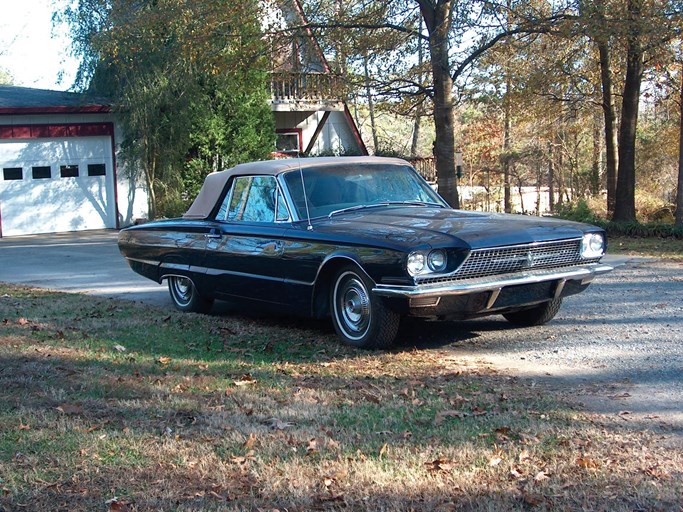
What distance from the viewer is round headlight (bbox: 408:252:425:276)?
640 centimetres

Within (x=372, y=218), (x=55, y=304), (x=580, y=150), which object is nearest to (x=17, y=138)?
(x=55, y=304)

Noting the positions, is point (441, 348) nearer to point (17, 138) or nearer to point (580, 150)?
point (17, 138)

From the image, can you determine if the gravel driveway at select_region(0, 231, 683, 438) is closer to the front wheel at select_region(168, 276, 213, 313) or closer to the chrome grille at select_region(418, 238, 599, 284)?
the front wheel at select_region(168, 276, 213, 313)

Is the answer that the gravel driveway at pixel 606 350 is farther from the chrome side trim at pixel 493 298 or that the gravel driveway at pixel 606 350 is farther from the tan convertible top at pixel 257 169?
the tan convertible top at pixel 257 169

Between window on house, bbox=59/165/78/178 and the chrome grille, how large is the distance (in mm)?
19298

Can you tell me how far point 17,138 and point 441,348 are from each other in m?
18.6

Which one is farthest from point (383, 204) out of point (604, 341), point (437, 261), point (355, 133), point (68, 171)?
point (355, 133)

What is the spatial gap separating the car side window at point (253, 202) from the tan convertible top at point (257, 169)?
0.28 feet

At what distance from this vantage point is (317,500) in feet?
13.0

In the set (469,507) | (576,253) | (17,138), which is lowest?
(469,507)

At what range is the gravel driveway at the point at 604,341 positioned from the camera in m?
5.52

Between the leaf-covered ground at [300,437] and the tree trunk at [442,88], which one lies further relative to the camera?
the tree trunk at [442,88]

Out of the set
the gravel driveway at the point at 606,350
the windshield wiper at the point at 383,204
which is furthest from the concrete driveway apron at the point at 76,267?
the gravel driveway at the point at 606,350

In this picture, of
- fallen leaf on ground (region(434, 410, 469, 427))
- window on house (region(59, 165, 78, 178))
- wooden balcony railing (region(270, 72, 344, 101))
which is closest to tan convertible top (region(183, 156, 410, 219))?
fallen leaf on ground (region(434, 410, 469, 427))
